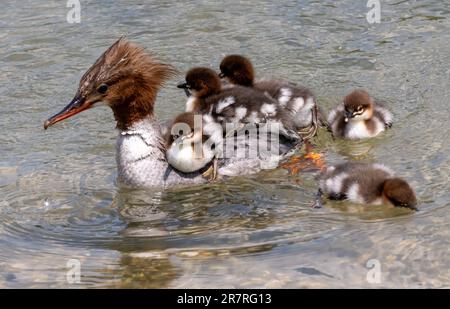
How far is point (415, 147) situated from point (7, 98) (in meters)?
3.39

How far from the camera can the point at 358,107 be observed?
21.9 ft

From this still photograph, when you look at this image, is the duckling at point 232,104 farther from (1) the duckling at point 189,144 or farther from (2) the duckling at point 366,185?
(2) the duckling at point 366,185

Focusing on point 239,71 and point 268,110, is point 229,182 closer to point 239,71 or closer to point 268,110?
point 268,110

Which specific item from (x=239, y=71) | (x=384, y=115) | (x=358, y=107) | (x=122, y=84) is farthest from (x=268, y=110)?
(x=122, y=84)

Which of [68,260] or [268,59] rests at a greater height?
[268,59]

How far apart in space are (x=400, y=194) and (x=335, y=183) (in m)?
0.48

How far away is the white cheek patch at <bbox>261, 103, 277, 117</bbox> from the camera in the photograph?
6383 mm

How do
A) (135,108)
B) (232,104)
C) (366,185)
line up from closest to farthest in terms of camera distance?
(366,185) < (135,108) < (232,104)

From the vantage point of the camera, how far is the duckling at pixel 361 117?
668cm

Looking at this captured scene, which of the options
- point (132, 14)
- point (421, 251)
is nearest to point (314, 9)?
point (132, 14)
